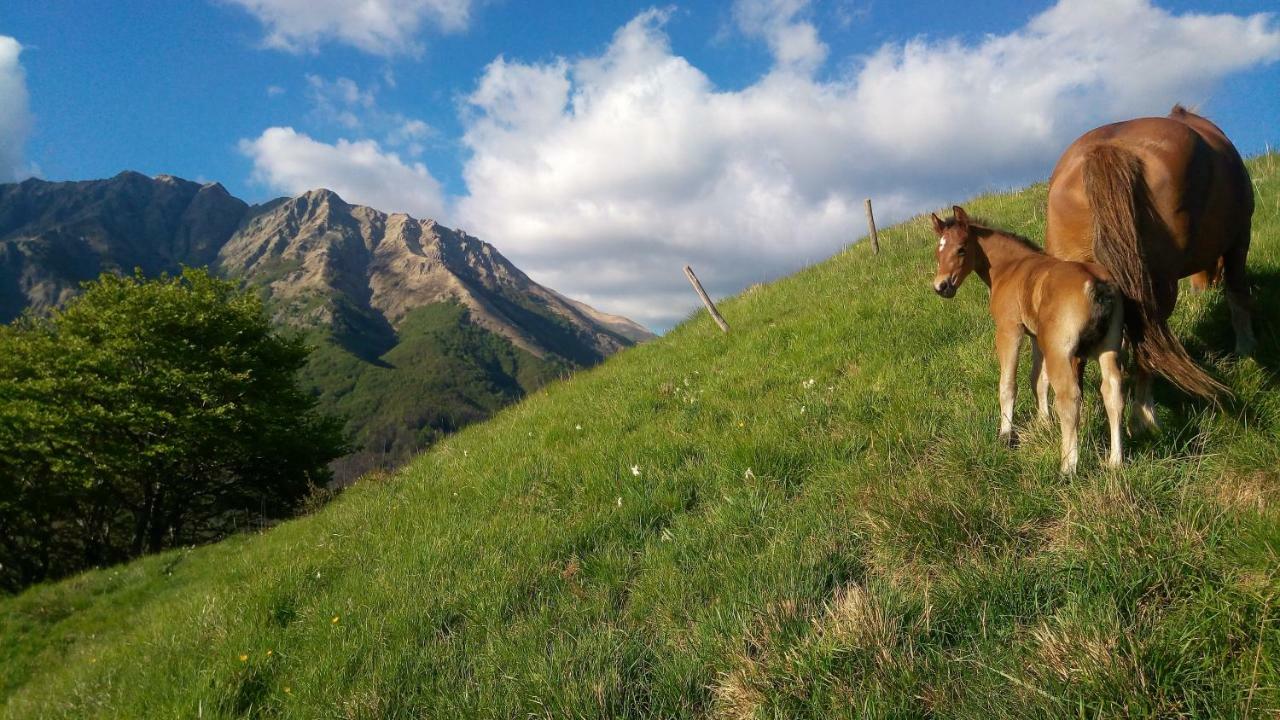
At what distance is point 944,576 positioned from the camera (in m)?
3.67

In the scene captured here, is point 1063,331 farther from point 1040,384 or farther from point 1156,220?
point 1156,220

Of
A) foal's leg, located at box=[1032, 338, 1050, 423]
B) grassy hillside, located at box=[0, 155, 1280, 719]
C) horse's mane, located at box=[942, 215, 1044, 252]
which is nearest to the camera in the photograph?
grassy hillside, located at box=[0, 155, 1280, 719]

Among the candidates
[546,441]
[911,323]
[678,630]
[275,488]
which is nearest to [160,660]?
[546,441]

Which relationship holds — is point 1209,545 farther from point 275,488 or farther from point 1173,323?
point 275,488

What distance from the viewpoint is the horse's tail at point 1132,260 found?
4.20 m

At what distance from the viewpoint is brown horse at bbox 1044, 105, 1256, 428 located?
435cm

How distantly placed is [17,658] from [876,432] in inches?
731

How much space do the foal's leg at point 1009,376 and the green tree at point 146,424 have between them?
25879mm

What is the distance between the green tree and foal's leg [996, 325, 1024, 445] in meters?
25.9

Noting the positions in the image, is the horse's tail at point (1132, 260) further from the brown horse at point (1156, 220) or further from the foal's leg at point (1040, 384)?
the foal's leg at point (1040, 384)

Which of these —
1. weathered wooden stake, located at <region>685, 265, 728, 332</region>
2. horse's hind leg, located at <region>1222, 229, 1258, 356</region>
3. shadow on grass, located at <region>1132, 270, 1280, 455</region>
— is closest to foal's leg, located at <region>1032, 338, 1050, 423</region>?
shadow on grass, located at <region>1132, 270, 1280, 455</region>

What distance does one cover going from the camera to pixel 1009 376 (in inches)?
197

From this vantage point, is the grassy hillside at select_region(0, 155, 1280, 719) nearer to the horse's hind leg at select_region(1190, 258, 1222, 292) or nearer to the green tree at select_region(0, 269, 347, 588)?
the horse's hind leg at select_region(1190, 258, 1222, 292)

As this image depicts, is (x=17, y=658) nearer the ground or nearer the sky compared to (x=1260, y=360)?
nearer the ground
